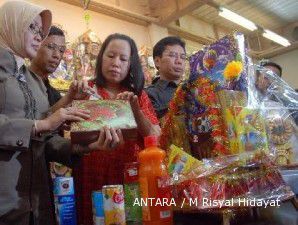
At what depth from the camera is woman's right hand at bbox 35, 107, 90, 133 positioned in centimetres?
93

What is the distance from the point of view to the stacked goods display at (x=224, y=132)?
2.56 ft

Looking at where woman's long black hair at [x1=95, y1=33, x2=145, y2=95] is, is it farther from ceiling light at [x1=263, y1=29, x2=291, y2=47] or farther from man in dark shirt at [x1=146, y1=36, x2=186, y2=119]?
ceiling light at [x1=263, y1=29, x2=291, y2=47]

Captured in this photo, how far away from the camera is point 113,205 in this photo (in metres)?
0.82

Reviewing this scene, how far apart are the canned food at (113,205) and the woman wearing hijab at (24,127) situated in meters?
0.23

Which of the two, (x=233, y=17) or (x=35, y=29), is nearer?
(x=35, y=29)

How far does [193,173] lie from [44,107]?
1.93 feet

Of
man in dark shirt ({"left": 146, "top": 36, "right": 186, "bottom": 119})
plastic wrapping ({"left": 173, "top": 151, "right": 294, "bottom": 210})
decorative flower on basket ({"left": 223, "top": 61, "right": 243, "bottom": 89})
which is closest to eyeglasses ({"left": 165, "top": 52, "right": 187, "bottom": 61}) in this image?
man in dark shirt ({"left": 146, "top": 36, "right": 186, "bottom": 119})

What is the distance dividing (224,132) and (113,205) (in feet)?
1.16

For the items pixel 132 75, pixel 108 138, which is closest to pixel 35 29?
pixel 132 75

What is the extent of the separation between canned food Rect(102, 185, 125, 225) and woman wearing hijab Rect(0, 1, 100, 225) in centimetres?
23

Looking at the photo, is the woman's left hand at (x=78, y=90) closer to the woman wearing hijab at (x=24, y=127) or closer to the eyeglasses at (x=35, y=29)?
the woman wearing hijab at (x=24, y=127)

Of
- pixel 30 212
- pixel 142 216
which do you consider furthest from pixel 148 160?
pixel 30 212

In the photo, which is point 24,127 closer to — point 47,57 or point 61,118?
point 61,118

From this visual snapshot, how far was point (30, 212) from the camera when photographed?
0.95 meters
